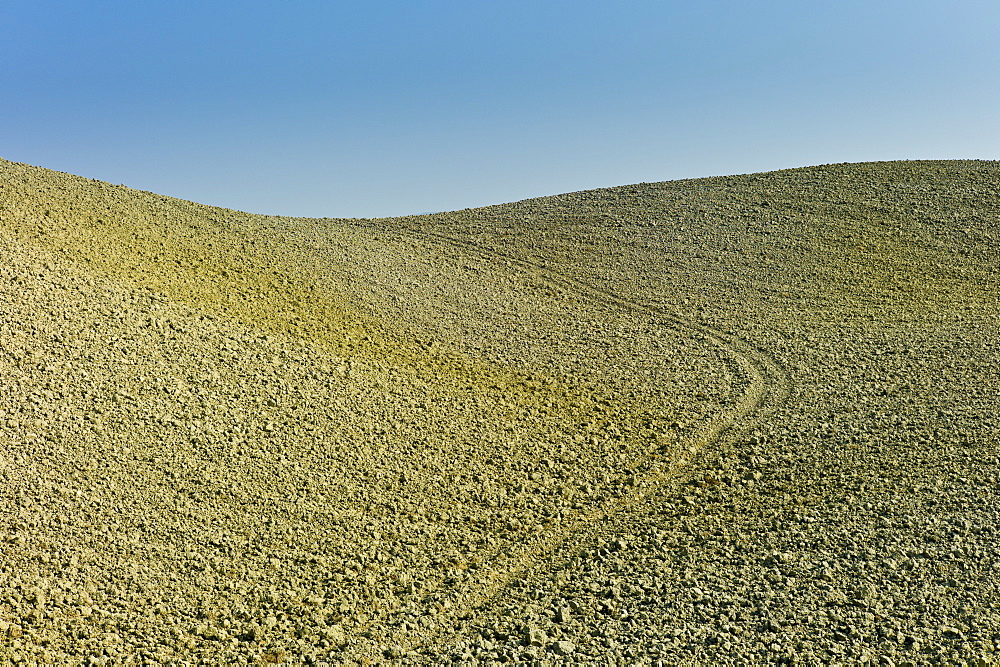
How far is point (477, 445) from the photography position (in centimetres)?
796

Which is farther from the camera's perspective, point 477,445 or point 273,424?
point 477,445

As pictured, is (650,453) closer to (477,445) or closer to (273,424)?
(477,445)

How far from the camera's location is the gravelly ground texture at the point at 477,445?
5418 mm

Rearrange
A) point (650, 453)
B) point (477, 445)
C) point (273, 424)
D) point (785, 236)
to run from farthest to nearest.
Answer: point (785, 236) < point (650, 453) < point (477, 445) < point (273, 424)

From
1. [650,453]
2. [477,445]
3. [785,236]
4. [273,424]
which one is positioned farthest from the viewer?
[785,236]

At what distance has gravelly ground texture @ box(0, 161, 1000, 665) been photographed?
542cm

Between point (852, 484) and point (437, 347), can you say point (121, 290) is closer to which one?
point (437, 347)

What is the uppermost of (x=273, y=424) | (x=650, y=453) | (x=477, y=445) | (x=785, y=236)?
(x=785, y=236)

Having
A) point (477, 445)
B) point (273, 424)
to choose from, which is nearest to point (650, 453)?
point (477, 445)

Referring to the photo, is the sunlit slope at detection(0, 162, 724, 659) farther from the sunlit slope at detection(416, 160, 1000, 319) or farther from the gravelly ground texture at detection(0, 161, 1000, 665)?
the sunlit slope at detection(416, 160, 1000, 319)

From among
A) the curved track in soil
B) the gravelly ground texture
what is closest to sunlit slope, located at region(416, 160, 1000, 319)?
the gravelly ground texture

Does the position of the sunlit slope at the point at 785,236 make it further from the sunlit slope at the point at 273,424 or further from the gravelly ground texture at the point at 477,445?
the sunlit slope at the point at 273,424

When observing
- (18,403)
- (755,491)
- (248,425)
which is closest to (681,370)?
(755,491)

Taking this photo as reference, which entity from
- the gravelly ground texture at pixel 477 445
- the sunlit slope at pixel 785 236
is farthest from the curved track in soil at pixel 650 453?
the sunlit slope at pixel 785 236
